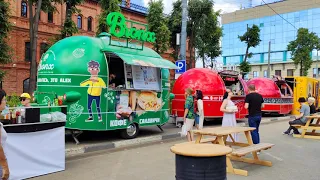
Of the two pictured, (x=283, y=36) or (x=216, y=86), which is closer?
(x=216, y=86)

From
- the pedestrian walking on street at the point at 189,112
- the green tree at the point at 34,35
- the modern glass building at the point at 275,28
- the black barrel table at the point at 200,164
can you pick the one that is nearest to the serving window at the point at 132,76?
the pedestrian walking on street at the point at 189,112

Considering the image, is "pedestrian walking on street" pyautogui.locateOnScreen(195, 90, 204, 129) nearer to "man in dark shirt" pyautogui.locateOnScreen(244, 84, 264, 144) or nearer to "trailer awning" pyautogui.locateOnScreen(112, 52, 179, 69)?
"man in dark shirt" pyautogui.locateOnScreen(244, 84, 264, 144)

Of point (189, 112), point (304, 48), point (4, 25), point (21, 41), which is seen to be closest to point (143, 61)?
point (189, 112)

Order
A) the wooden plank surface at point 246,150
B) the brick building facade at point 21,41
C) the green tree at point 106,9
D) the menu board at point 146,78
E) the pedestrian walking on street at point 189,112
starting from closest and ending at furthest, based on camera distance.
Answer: the wooden plank surface at point 246,150 → the pedestrian walking on street at point 189,112 → the menu board at point 146,78 → the green tree at point 106,9 → the brick building facade at point 21,41

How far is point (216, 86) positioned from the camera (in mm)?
14961

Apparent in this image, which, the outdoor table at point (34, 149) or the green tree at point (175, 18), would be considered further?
the green tree at point (175, 18)

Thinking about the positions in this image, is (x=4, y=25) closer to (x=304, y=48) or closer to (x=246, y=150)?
(x=246, y=150)

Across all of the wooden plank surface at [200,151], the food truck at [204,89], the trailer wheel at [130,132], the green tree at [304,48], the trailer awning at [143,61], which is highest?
the green tree at [304,48]

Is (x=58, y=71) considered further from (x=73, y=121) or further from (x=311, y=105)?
(x=311, y=105)

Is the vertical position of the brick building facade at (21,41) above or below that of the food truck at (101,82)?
above

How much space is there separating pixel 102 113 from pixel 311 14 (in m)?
71.4

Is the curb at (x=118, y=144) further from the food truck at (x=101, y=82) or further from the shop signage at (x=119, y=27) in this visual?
the shop signage at (x=119, y=27)

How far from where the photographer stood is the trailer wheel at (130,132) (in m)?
10.4

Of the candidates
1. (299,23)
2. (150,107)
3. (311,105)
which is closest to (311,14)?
(299,23)
